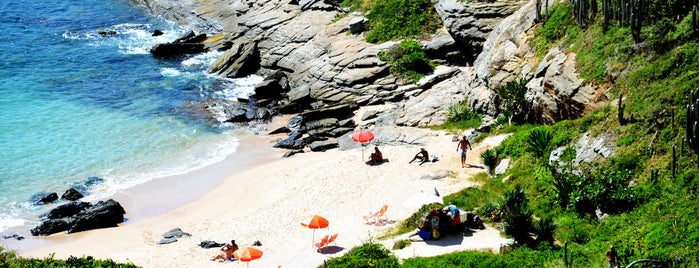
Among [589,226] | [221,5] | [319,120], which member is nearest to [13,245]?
[319,120]

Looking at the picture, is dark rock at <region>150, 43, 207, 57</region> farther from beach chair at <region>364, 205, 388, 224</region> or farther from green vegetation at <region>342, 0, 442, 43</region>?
beach chair at <region>364, 205, 388, 224</region>

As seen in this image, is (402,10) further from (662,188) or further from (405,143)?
(662,188)

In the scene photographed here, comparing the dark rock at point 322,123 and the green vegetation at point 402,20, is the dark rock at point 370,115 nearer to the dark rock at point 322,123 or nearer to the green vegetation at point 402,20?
the dark rock at point 322,123

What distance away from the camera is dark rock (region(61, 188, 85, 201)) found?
37.6m

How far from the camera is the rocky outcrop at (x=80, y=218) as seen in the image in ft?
112

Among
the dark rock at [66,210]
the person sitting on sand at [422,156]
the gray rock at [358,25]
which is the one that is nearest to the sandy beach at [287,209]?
the person sitting on sand at [422,156]

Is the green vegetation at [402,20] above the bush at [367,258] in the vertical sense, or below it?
above

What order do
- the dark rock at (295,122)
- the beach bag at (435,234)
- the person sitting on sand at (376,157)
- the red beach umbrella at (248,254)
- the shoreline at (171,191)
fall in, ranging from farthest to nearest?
the dark rock at (295,122) → the person sitting on sand at (376,157) → the shoreline at (171,191) → the red beach umbrella at (248,254) → the beach bag at (435,234)

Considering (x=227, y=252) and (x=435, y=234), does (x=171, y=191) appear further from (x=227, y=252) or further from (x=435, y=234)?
(x=435, y=234)

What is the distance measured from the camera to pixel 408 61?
4694cm

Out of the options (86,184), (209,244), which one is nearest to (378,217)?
(209,244)

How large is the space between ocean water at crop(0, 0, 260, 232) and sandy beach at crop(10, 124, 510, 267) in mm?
3816

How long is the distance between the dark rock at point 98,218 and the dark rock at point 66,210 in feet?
2.82

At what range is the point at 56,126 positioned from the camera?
1869 inches
